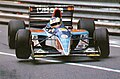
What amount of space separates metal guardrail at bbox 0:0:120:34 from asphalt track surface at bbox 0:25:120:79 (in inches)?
133

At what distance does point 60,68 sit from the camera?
8.30 meters

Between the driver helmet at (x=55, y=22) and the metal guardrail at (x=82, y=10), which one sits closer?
the driver helmet at (x=55, y=22)

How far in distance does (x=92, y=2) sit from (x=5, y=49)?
13.9ft

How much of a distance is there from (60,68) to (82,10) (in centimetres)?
576

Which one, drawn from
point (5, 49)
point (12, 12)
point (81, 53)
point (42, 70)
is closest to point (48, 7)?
point (5, 49)

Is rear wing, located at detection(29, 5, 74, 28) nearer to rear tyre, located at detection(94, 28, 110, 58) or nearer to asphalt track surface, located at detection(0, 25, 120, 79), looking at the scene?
asphalt track surface, located at detection(0, 25, 120, 79)

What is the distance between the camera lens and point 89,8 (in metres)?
13.8

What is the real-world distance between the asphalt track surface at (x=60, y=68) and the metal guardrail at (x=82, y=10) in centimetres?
337

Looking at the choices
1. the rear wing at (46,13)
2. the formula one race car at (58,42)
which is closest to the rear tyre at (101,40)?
the formula one race car at (58,42)

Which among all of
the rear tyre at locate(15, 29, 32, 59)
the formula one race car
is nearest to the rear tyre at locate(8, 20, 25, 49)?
the formula one race car

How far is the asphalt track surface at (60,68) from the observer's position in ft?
24.9

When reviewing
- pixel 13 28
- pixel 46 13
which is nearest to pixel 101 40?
pixel 46 13

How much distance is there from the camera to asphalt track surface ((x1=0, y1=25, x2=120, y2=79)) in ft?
24.9

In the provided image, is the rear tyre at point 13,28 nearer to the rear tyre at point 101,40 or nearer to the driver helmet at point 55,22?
the driver helmet at point 55,22
